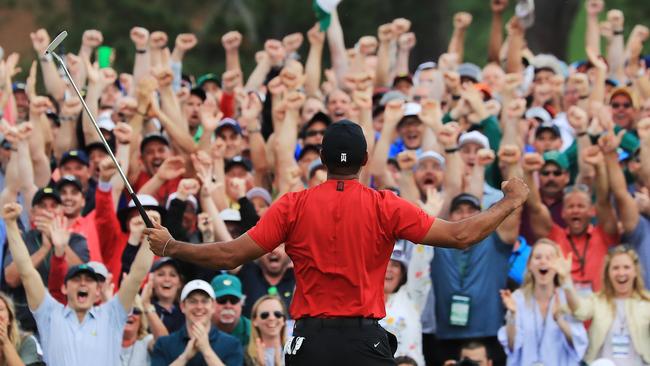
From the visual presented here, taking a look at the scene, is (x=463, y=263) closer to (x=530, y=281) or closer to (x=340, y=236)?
(x=530, y=281)

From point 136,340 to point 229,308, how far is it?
724 mm

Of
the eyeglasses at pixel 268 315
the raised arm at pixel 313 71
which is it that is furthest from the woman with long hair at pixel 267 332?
the raised arm at pixel 313 71

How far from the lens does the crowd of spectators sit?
47.8 feet

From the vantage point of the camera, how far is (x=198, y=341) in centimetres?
1420

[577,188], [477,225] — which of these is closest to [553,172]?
[577,188]

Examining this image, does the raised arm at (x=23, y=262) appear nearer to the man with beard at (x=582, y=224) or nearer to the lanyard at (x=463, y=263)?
the lanyard at (x=463, y=263)

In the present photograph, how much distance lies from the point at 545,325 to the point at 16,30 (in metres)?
24.8

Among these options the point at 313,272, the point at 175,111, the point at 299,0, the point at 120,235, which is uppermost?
the point at 299,0

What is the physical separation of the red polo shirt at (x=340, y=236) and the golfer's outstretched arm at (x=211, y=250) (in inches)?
2.6

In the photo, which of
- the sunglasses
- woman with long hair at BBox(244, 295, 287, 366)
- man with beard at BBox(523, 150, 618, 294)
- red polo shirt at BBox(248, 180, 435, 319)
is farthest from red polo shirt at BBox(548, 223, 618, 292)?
red polo shirt at BBox(248, 180, 435, 319)

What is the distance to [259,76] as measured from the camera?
19.3 meters

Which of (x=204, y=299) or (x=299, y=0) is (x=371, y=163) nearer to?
(x=204, y=299)

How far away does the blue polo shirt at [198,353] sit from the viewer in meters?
14.3

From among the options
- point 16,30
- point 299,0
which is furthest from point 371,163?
point 16,30
